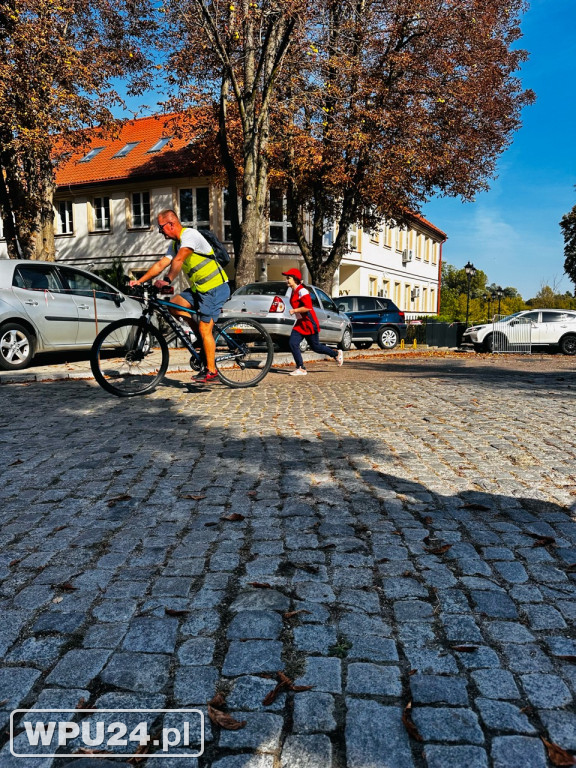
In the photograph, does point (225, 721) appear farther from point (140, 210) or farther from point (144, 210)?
point (140, 210)

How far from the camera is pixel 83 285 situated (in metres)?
11.8

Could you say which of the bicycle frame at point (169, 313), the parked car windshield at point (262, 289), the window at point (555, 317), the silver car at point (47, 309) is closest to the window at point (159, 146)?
the window at point (555, 317)

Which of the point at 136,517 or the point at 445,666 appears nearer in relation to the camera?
the point at 445,666

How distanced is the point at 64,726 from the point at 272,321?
43.5 feet

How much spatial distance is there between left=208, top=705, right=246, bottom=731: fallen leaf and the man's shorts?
243 inches

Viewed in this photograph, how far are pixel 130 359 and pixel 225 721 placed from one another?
616 cm

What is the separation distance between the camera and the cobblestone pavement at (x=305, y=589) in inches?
75.7

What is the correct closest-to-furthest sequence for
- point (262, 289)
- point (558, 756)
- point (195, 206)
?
point (558, 756)
point (262, 289)
point (195, 206)

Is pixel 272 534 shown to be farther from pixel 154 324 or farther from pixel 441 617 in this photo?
pixel 154 324

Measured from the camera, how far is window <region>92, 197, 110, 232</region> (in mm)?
35094

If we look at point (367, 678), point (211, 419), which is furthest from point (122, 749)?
point (211, 419)

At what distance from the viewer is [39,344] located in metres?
10.9

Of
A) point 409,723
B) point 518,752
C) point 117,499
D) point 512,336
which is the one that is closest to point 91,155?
point 512,336

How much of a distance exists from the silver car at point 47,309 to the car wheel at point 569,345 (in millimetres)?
17008
